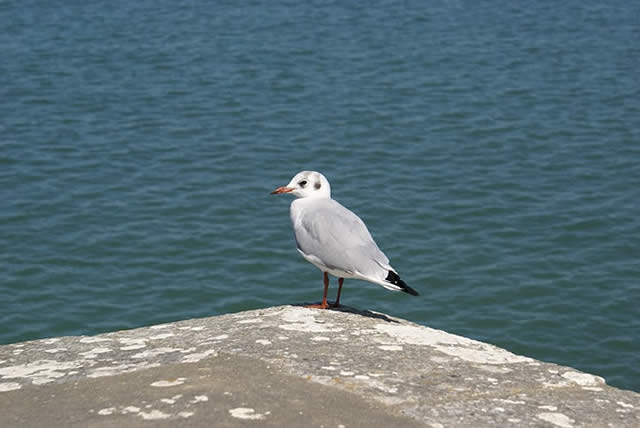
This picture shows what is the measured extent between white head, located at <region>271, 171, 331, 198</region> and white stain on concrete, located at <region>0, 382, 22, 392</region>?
311cm

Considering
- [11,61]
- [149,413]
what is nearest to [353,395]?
[149,413]

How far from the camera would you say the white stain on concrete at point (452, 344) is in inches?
274

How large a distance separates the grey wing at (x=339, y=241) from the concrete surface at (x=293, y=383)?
0.72 m

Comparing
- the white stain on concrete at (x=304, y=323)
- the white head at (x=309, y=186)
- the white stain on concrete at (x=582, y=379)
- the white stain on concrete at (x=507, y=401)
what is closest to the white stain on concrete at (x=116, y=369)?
the white stain on concrete at (x=304, y=323)

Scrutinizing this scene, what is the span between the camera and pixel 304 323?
7.68 metres

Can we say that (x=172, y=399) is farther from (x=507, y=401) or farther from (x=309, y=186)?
(x=309, y=186)

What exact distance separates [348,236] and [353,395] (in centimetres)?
243

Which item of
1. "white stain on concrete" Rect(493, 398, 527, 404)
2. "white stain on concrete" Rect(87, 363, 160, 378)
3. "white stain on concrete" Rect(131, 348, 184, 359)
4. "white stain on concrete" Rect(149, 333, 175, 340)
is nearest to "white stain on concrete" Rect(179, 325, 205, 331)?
"white stain on concrete" Rect(149, 333, 175, 340)

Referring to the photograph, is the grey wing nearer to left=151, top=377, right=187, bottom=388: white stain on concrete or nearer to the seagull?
the seagull

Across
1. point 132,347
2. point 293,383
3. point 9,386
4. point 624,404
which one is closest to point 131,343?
point 132,347

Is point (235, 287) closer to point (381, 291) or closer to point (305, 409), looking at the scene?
point (381, 291)

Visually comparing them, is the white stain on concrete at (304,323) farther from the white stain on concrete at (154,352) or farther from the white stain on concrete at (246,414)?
the white stain on concrete at (246,414)

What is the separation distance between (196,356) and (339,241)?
1.96m

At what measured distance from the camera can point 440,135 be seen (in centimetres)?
1872
